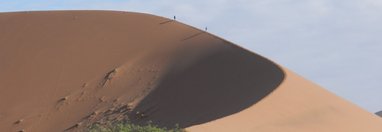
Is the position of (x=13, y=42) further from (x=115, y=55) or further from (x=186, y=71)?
(x=186, y=71)

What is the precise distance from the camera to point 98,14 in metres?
33.0

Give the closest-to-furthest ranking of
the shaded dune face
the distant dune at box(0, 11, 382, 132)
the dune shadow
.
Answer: the distant dune at box(0, 11, 382, 132) → the dune shadow → the shaded dune face

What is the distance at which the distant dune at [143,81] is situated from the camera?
75.5ft

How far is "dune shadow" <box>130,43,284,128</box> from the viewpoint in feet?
79.1

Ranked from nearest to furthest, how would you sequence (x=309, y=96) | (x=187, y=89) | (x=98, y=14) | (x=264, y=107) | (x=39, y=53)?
1. (x=264, y=107)
2. (x=309, y=96)
3. (x=187, y=89)
4. (x=39, y=53)
5. (x=98, y=14)

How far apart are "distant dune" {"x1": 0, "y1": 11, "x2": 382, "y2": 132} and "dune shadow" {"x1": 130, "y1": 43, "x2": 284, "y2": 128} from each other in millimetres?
34

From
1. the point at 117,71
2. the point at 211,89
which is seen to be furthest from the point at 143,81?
the point at 211,89

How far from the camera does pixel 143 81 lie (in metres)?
27.6

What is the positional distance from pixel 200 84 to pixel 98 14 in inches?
306

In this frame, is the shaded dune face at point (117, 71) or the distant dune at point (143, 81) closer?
the distant dune at point (143, 81)

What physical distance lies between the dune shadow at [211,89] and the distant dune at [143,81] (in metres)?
0.03

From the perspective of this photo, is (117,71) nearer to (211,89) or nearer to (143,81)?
(143,81)

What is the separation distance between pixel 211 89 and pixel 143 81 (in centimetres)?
255

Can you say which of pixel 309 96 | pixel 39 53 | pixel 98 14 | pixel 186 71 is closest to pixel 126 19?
pixel 98 14
